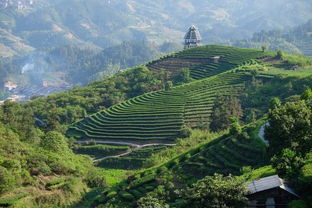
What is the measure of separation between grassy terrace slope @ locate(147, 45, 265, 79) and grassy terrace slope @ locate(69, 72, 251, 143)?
1162 centimetres

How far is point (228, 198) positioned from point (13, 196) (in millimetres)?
22073

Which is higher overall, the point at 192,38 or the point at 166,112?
the point at 192,38

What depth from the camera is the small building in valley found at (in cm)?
1988

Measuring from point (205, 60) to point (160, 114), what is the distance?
3071 centimetres

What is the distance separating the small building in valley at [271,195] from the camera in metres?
19.9

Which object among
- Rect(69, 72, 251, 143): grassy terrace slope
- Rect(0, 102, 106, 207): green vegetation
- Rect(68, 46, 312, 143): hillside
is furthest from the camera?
Rect(69, 72, 251, 143): grassy terrace slope

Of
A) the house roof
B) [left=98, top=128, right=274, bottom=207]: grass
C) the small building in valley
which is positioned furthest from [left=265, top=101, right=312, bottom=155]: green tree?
[left=98, top=128, right=274, bottom=207]: grass

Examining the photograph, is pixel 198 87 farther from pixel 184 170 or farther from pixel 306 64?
pixel 184 170

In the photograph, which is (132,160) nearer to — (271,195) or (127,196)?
(127,196)

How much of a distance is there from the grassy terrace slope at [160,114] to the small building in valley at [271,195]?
4027 centimetres

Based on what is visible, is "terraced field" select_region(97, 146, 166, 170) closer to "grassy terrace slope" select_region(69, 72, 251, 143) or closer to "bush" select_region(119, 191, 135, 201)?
"grassy terrace slope" select_region(69, 72, 251, 143)

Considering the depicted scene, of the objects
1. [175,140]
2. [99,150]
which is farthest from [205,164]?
[99,150]

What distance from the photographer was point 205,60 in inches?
3656

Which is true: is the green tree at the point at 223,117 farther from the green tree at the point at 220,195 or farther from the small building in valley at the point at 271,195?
the green tree at the point at 220,195
